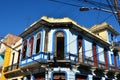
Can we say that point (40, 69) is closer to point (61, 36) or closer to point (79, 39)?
point (61, 36)

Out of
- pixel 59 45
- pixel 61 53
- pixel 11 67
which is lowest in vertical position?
pixel 11 67

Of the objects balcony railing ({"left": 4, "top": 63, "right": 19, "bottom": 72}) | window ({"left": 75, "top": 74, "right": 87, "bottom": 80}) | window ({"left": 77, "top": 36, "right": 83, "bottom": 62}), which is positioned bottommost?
window ({"left": 75, "top": 74, "right": 87, "bottom": 80})

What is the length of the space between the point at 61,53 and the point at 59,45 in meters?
0.85

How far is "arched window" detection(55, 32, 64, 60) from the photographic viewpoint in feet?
62.9

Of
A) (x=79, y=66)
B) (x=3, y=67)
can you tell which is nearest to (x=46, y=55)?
(x=79, y=66)

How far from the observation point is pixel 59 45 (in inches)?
802

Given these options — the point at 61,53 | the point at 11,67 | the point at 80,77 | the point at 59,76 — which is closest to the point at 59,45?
the point at 61,53

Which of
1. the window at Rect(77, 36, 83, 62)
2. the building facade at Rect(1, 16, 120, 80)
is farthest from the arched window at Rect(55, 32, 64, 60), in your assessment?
the window at Rect(77, 36, 83, 62)

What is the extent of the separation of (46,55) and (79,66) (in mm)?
3270

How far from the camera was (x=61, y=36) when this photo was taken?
1939 cm

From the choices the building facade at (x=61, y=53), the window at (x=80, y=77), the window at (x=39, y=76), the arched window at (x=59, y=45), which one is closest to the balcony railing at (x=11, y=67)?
the building facade at (x=61, y=53)

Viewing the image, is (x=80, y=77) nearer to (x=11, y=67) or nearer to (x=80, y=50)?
(x=80, y=50)

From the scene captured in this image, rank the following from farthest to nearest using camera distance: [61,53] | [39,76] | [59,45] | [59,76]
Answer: [59,45]
[61,53]
[39,76]
[59,76]

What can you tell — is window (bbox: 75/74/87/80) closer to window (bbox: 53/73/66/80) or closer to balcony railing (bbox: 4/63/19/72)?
window (bbox: 53/73/66/80)
